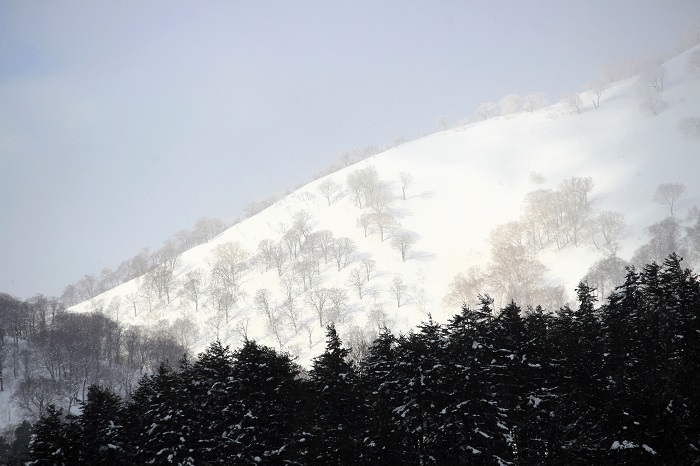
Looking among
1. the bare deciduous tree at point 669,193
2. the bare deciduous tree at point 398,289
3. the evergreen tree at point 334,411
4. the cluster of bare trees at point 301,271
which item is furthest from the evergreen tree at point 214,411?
the bare deciduous tree at point 669,193

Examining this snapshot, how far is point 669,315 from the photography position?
34406 millimetres

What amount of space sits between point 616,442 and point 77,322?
4607 inches

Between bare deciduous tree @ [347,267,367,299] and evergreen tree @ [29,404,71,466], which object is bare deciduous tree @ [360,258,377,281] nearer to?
bare deciduous tree @ [347,267,367,299]

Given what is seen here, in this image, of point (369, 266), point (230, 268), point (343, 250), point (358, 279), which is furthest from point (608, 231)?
point (230, 268)

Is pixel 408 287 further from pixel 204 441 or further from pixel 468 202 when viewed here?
pixel 204 441

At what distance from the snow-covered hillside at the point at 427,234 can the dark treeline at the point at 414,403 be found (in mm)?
77022

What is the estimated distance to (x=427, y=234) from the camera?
161500 mm

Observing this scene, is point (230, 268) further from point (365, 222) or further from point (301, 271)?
point (365, 222)

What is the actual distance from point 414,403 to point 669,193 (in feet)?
402

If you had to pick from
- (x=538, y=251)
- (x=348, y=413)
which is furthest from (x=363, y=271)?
(x=348, y=413)

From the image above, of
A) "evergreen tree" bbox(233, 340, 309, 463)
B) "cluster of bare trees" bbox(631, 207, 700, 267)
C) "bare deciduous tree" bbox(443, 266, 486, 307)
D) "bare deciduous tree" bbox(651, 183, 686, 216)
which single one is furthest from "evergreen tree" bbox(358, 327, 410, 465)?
"bare deciduous tree" bbox(651, 183, 686, 216)

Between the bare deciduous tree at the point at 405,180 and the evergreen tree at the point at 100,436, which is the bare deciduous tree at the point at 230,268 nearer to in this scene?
the bare deciduous tree at the point at 405,180

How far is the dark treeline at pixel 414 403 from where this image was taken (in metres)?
30.8

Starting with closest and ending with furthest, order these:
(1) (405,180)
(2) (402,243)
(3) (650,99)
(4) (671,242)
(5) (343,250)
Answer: (4) (671,242), (2) (402,243), (5) (343,250), (3) (650,99), (1) (405,180)
